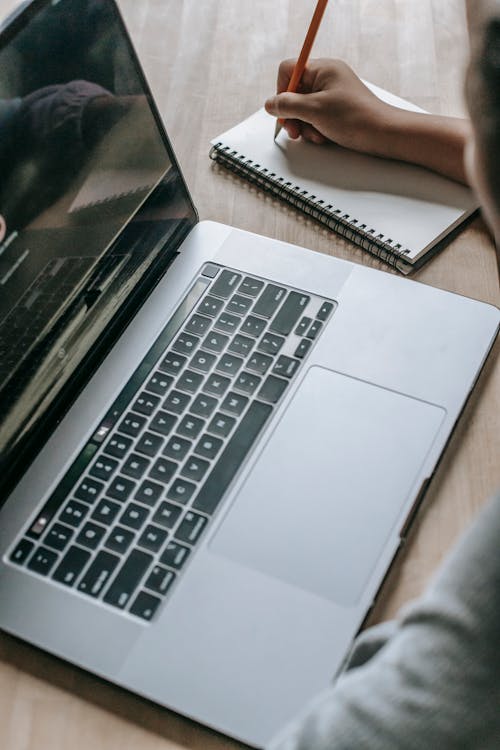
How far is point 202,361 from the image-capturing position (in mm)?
707

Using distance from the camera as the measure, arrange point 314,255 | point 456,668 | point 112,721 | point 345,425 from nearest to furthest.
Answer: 1. point 456,668
2. point 112,721
3. point 345,425
4. point 314,255

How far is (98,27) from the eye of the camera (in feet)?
2.14

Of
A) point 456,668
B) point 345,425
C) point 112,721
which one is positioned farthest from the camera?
point 345,425

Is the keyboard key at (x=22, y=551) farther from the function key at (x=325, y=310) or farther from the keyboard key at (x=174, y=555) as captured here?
the function key at (x=325, y=310)

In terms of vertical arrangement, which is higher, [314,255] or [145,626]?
[314,255]

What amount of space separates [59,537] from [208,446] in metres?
0.14

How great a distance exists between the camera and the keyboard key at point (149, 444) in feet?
2.15

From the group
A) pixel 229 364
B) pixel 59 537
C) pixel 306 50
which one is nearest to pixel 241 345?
pixel 229 364

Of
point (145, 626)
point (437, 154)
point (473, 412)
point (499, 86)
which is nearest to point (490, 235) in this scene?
point (437, 154)

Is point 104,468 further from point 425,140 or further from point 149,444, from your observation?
point 425,140

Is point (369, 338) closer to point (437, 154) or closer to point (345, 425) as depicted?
point (345, 425)

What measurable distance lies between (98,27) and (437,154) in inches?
13.9

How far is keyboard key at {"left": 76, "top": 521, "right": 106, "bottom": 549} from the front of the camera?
1.99 ft

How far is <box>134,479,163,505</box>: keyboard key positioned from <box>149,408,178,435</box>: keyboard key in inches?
1.9
